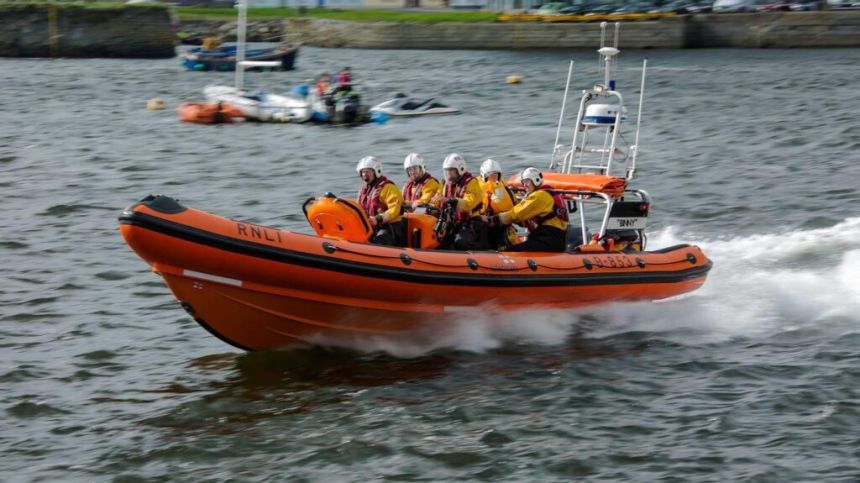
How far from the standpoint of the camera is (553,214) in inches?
466

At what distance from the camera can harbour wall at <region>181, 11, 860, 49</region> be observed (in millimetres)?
42219

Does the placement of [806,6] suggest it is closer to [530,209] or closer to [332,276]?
[530,209]

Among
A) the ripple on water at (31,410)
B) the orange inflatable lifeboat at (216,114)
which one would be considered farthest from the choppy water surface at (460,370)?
the orange inflatable lifeboat at (216,114)

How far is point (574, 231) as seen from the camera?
1302cm

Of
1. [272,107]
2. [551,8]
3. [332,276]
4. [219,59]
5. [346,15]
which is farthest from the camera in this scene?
[346,15]

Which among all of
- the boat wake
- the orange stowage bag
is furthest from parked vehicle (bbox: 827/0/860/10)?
the orange stowage bag

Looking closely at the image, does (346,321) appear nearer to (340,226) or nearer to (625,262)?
(340,226)

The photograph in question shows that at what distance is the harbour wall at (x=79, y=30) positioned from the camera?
151 ft

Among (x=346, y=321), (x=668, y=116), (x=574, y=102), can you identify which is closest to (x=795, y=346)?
(x=346, y=321)

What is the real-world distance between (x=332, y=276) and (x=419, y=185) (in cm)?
190

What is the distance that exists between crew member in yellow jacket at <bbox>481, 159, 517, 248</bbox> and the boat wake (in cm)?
92

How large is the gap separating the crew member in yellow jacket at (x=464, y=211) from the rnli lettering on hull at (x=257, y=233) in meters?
1.99

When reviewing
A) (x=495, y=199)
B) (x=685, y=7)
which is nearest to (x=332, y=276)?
(x=495, y=199)

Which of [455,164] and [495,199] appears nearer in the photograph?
[455,164]
